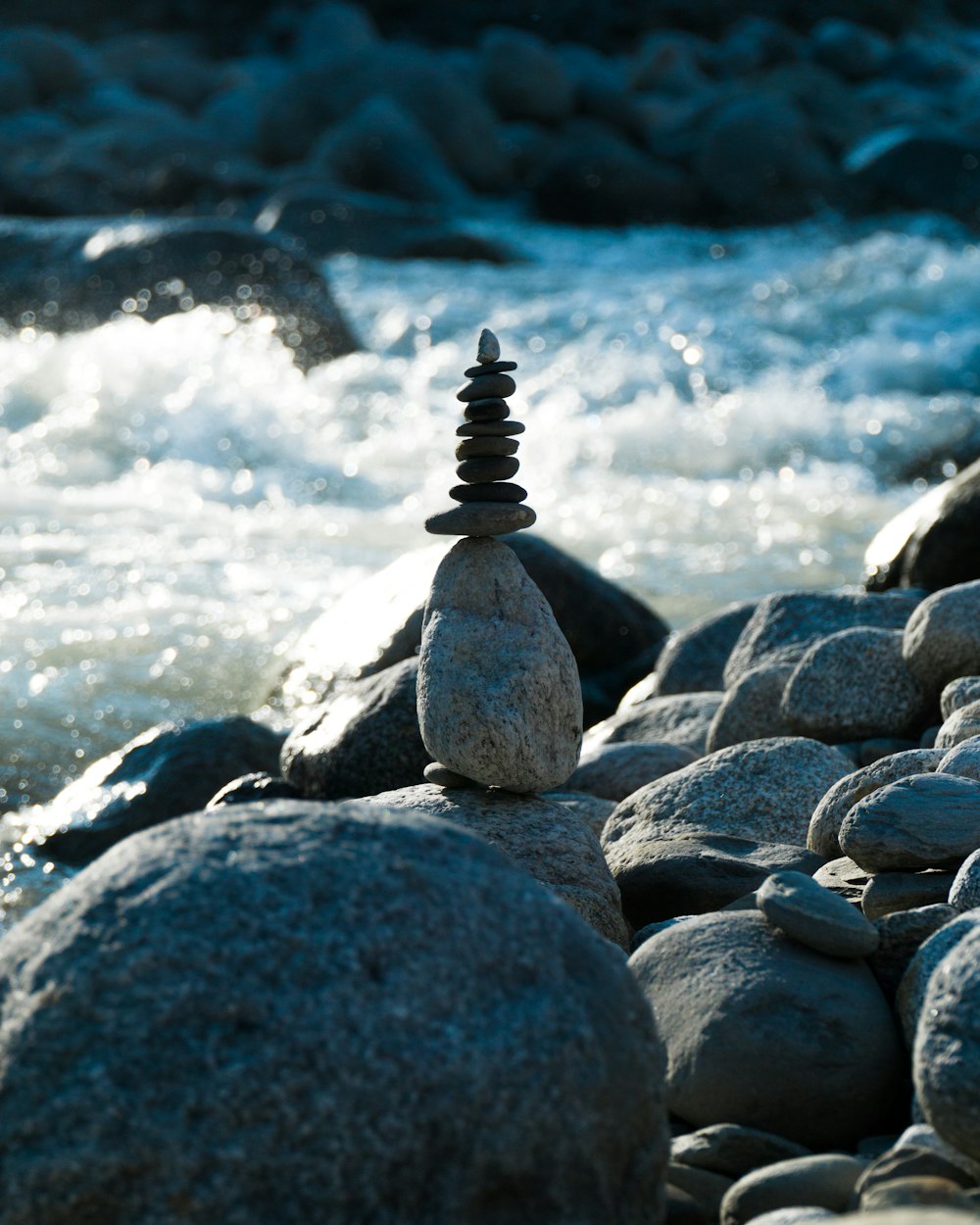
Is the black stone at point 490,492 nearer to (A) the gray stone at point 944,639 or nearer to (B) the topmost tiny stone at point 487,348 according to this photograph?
(B) the topmost tiny stone at point 487,348

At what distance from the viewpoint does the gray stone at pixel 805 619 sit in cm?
566

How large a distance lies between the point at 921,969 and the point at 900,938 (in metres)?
0.21

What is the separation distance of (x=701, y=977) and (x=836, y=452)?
9.48 m

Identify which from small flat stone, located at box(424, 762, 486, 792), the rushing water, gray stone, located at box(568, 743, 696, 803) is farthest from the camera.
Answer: the rushing water

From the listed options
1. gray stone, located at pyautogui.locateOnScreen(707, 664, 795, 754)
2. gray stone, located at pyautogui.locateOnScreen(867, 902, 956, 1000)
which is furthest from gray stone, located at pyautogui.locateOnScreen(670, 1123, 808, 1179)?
gray stone, located at pyautogui.locateOnScreen(707, 664, 795, 754)

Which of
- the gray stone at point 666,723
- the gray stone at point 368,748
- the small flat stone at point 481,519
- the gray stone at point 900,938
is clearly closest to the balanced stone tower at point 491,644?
the small flat stone at point 481,519

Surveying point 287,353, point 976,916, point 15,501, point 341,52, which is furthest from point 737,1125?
point 341,52

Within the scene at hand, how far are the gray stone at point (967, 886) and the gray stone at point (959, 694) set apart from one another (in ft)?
4.42

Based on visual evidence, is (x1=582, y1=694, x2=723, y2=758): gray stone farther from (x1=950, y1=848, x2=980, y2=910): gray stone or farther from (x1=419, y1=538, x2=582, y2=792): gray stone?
(x1=950, y1=848, x2=980, y2=910): gray stone

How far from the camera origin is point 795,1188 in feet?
7.71

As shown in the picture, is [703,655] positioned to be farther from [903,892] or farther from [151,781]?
[903,892]

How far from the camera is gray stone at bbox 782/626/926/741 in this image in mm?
4859

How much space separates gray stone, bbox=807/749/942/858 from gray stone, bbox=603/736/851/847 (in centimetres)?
29

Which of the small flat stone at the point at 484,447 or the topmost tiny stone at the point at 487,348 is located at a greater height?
the topmost tiny stone at the point at 487,348
